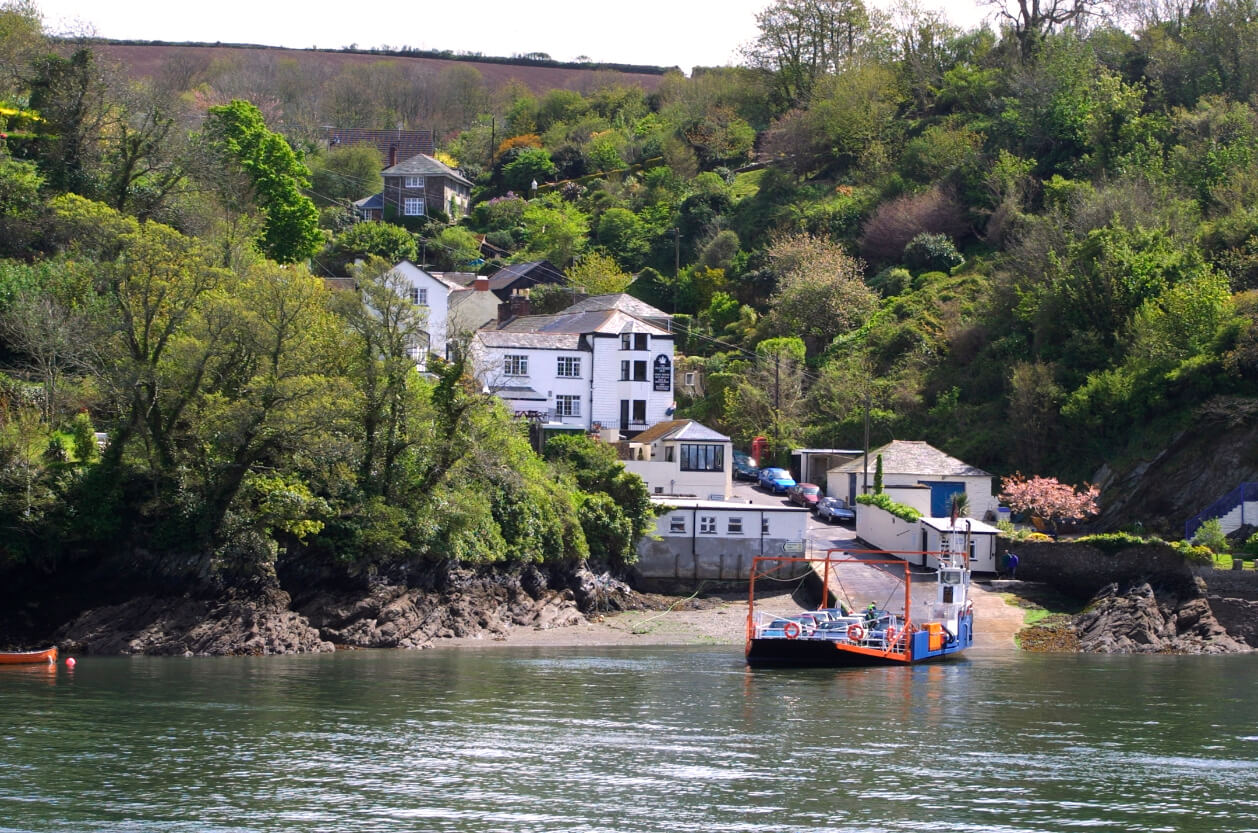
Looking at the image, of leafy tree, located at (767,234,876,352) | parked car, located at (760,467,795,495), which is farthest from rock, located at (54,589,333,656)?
leafy tree, located at (767,234,876,352)

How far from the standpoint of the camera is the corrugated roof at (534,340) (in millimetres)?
78500

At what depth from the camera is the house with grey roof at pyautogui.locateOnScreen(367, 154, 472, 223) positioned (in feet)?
413

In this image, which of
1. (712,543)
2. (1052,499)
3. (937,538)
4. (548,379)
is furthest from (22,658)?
(548,379)

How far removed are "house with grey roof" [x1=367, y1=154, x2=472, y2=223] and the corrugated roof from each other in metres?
48.4

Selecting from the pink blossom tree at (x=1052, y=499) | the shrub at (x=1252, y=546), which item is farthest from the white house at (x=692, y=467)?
the shrub at (x=1252, y=546)

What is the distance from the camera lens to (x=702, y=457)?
6738cm

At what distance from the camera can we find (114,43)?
198 metres

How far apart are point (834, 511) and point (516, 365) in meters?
21.4

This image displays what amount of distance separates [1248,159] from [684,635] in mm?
48045

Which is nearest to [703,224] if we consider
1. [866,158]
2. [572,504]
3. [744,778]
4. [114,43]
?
[866,158]

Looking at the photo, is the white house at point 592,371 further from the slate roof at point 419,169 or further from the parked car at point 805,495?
the slate roof at point 419,169

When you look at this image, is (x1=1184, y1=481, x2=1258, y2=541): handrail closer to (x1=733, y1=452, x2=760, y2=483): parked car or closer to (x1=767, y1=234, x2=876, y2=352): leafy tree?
(x1=733, y1=452, x2=760, y2=483): parked car

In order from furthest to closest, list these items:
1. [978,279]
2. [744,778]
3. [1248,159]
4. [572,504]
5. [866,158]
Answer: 1. [866,158]
2. [978,279]
3. [1248,159]
4. [572,504]
5. [744,778]

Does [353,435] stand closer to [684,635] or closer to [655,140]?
[684,635]
